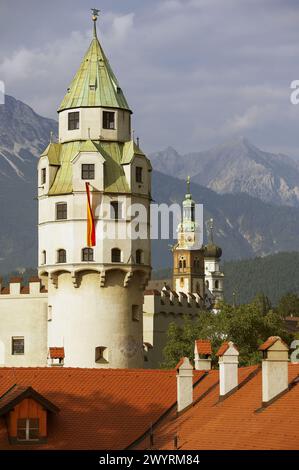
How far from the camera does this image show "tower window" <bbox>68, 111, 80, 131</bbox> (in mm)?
85000

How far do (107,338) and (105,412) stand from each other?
93.5 feet

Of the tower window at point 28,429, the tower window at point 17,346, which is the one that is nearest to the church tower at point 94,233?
the tower window at point 17,346

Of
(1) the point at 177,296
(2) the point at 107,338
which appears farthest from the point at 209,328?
(1) the point at 177,296

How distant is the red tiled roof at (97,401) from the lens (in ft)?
172

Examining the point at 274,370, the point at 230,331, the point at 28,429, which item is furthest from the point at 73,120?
the point at 274,370

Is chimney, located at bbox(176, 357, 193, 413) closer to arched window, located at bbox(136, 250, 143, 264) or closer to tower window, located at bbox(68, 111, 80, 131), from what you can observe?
arched window, located at bbox(136, 250, 143, 264)

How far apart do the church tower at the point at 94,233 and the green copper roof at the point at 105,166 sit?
54 millimetres

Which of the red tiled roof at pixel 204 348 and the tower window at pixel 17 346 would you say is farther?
the tower window at pixel 17 346

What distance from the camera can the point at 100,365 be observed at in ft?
269

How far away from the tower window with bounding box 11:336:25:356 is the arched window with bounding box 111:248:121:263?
15201mm

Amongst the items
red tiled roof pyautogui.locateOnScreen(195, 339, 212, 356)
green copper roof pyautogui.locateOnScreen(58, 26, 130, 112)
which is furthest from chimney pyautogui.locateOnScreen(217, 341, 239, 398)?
green copper roof pyautogui.locateOnScreen(58, 26, 130, 112)

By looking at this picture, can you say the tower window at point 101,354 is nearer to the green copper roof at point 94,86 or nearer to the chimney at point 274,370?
the green copper roof at point 94,86

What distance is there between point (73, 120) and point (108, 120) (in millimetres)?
1986
